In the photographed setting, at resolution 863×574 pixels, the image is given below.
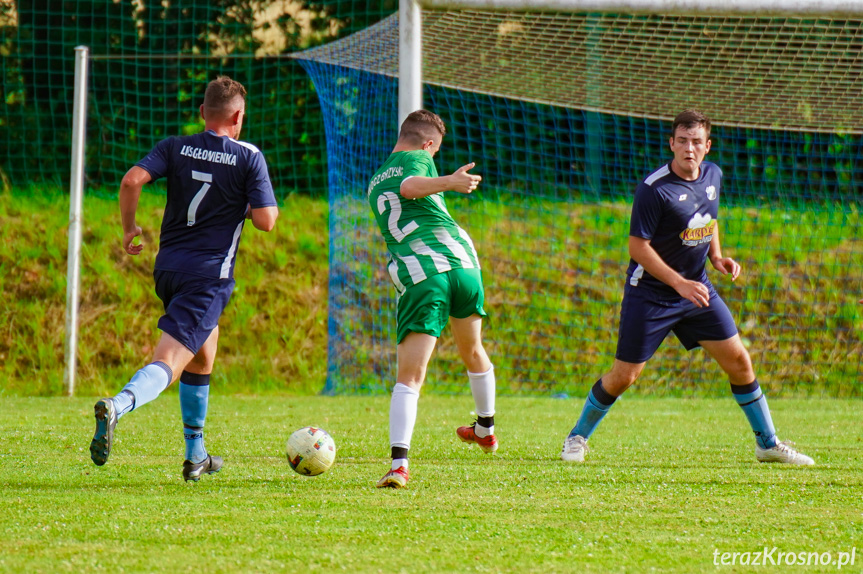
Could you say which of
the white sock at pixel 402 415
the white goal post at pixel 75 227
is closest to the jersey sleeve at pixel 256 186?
the white sock at pixel 402 415

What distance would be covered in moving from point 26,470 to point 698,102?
737cm

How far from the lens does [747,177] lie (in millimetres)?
13234

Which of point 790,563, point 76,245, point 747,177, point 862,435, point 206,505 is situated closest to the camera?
point 790,563

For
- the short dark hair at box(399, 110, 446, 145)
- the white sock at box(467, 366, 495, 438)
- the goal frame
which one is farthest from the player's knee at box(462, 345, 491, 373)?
the goal frame

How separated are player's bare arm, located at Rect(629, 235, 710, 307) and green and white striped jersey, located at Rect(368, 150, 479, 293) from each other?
966 mm

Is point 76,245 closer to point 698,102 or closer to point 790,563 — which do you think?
point 698,102

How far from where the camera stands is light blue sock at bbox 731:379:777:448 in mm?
5449

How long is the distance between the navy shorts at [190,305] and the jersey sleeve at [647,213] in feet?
7.19

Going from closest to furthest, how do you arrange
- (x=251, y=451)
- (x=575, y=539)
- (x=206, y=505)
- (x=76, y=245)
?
1. (x=575, y=539)
2. (x=206, y=505)
3. (x=251, y=451)
4. (x=76, y=245)

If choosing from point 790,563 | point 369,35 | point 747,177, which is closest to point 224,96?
point 790,563

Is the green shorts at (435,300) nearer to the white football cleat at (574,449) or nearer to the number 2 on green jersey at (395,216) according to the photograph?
the number 2 on green jersey at (395,216)

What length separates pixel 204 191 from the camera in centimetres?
462

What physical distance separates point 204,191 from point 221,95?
1.52 feet

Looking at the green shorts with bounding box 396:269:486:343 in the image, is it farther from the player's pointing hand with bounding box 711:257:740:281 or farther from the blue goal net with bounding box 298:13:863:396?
the blue goal net with bounding box 298:13:863:396
